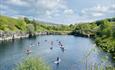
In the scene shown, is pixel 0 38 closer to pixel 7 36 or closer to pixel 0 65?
pixel 7 36

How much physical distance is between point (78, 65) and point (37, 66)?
29.9 meters

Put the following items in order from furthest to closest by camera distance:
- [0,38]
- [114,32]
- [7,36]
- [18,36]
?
1. [18,36]
2. [7,36]
3. [0,38]
4. [114,32]

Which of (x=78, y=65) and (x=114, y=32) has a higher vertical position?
(x=114, y=32)

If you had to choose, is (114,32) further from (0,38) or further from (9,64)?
(0,38)

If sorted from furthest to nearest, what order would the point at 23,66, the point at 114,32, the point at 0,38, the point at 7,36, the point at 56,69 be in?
the point at 7,36 < the point at 0,38 < the point at 114,32 < the point at 56,69 < the point at 23,66

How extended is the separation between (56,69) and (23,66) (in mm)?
27047

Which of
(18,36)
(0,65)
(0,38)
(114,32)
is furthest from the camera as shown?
(18,36)

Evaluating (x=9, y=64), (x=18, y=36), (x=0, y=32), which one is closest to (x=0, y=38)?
(x=0, y=32)

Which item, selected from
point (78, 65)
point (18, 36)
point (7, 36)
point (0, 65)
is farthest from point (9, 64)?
point (18, 36)

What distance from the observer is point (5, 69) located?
66438 mm

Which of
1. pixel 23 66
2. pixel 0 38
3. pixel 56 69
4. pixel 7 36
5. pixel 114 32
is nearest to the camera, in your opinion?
pixel 23 66

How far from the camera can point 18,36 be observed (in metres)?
192

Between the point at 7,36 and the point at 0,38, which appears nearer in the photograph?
the point at 0,38

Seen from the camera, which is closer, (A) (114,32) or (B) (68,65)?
(B) (68,65)
